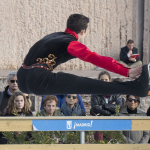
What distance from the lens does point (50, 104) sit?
16.8ft

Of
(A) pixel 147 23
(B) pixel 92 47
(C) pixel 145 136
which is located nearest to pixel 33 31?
(B) pixel 92 47

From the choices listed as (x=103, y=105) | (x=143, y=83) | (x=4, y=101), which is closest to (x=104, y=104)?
(x=103, y=105)

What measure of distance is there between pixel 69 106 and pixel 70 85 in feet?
5.91

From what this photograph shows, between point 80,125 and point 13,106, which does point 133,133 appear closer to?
point 80,125

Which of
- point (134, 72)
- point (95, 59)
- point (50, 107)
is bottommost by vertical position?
point (50, 107)

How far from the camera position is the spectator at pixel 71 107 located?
17.3ft

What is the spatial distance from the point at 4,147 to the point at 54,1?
453cm

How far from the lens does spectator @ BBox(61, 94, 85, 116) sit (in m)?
5.28

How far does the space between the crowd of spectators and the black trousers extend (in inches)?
49.8

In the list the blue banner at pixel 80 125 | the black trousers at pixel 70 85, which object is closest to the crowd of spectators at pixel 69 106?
the blue banner at pixel 80 125

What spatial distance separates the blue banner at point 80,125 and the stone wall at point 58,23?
149 inches

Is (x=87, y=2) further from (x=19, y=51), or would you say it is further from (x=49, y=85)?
(x=49, y=85)

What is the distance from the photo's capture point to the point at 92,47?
8219mm

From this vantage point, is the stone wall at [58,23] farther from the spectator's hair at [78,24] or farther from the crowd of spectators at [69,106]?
the spectator's hair at [78,24]
